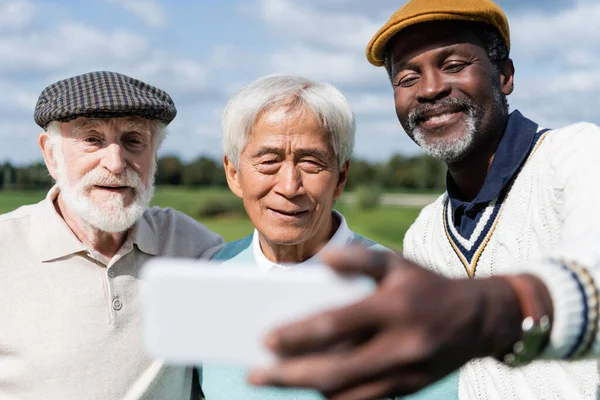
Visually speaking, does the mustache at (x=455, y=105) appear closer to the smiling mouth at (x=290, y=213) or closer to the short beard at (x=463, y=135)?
the short beard at (x=463, y=135)

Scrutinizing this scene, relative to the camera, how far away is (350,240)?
3.53 m

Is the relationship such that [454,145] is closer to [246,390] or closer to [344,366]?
[246,390]

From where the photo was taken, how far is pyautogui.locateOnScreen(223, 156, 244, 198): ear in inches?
139

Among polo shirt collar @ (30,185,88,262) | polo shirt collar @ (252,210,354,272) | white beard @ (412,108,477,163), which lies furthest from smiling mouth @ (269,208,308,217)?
polo shirt collar @ (30,185,88,262)

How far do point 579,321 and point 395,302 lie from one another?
508 millimetres

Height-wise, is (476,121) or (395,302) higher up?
(476,121)

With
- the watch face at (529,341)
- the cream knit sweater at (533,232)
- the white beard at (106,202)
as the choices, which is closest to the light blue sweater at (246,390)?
the cream knit sweater at (533,232)

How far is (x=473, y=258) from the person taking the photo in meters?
3.02

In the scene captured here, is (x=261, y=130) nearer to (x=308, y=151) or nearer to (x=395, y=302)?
(x=308, y=151)

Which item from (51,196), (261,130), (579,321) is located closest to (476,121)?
(261,130)

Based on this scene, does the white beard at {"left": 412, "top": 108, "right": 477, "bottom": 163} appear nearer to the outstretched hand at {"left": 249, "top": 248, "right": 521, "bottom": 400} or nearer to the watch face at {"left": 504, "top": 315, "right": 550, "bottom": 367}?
the watch face at {"left": 504, "top": 315, "right": 550, "bottom": 367}

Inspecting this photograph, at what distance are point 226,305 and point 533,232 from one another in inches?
78.1

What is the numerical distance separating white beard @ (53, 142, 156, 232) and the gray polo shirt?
6.4 inches

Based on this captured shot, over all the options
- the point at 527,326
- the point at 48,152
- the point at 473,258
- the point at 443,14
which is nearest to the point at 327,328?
the point at 527,326
